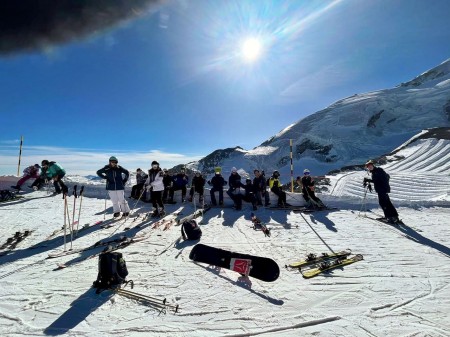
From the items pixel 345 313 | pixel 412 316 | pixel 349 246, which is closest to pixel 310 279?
pixel 345 313

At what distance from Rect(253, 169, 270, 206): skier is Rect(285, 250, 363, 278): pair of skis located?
6.66m

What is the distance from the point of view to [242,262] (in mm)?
4836

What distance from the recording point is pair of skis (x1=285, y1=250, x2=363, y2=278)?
5036 millimetres

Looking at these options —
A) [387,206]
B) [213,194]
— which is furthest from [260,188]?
[387,206]

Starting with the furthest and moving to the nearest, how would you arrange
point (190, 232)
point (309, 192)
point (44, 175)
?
1. point (44, 175)
2. point (309, 192)
3. point (190, 232)

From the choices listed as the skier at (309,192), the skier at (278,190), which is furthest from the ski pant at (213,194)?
the skier at (309,192)

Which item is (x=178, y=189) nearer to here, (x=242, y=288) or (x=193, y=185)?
(x=193, y=185)

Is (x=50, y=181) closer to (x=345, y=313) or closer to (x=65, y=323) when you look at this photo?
→ (x=65, y=323)

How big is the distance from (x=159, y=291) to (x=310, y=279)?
2.64 metres

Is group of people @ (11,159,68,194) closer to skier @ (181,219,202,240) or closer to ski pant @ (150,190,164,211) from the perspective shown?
ski pant @ (150,190,164,211)

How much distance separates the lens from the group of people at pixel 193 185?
9445 mm

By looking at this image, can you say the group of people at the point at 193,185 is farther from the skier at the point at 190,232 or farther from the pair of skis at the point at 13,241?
the skier at the point at 190,232

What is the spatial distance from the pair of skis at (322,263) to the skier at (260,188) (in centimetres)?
666

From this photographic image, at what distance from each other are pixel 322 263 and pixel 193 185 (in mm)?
8088
